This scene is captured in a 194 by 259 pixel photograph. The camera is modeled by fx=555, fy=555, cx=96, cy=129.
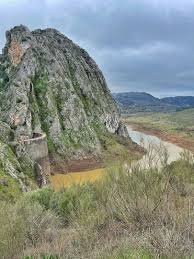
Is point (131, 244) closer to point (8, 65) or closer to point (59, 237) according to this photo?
point (59, 237)

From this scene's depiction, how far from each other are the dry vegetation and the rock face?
2020 inches

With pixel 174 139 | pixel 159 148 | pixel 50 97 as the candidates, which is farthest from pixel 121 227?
pixel 174 139

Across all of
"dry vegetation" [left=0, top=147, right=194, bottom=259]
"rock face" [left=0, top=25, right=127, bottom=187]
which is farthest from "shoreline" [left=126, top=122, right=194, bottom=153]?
"dry vegetation" [left=0, top=147, right=194, bottom=259]

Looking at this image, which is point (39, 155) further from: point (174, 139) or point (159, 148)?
point (174, 139)

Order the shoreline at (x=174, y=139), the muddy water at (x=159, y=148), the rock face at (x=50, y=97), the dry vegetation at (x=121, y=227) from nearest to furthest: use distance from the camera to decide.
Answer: the dry vegetation at (x=121, y=227) → the muddy water at (x=159, y=148) → the rock face at (x=50, y=97) → the shoreline at (x=174, y=139)

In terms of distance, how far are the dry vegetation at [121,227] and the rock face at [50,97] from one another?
168 ft

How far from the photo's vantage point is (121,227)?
55.5ft

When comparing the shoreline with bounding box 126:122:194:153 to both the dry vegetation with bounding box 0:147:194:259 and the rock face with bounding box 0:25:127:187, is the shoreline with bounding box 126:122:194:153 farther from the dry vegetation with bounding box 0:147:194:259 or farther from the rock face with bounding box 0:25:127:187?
the dry vegetation with bounding box 0:147:194:259

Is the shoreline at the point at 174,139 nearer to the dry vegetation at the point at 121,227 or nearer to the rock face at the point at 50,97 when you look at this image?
the rock face at the point at 50,97

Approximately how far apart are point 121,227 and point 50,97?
6867 centimetres

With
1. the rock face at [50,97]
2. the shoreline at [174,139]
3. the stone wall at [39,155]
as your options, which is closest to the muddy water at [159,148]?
the shoreline at [174,139]

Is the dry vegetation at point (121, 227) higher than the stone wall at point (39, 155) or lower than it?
higher

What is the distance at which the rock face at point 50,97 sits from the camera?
7838 centimetres

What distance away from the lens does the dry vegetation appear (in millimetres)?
12983
